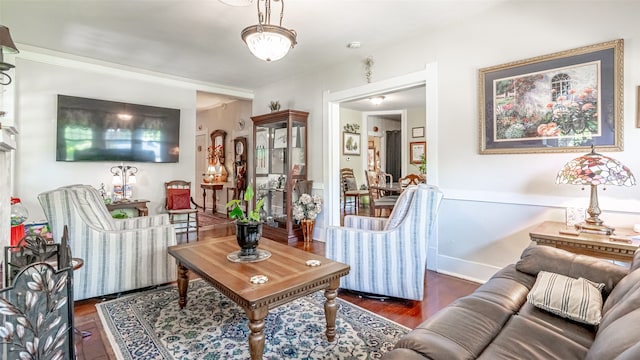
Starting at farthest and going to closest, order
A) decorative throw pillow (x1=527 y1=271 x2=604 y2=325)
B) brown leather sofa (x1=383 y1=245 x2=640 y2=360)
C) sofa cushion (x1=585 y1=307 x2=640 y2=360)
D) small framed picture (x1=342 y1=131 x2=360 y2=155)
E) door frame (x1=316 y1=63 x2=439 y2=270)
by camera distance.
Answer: small framed picture (x1=342 y1=131 x2=360 y2=155), door frame (x1=316 y1=63 x2=439 y2=270), decorative throw pillow (x1=527 y1=271 x2=604 y2=325), brown leather sofa (x1=383 y1=245 x2=640 y2=360), sofa cushion (x1=585 y1=307 x2=640 y2=360)

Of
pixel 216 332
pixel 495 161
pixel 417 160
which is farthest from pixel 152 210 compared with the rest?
pixel 417 160

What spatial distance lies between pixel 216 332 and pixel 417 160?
669cm

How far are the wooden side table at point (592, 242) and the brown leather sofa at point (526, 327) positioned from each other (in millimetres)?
410

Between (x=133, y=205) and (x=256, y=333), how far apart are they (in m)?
3.86

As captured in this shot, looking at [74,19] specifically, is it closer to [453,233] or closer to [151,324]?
[151,324]

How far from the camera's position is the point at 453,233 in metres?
3.27

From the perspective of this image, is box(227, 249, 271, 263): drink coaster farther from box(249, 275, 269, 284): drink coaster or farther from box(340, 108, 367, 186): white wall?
box(340, 108, 367, 186): white wall

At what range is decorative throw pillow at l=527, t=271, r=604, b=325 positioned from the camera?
132 cm

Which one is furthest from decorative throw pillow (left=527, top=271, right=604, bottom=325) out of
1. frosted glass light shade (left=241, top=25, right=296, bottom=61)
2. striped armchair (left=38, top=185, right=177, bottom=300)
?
striped armchair (left=38, top=185, right=177, bottom=300)

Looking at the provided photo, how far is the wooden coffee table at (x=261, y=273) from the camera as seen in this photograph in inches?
60.6

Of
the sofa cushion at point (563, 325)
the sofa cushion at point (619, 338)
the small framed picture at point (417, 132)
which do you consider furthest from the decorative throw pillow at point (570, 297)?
the small framed picture at point (417, 132)

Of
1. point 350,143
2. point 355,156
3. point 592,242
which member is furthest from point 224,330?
point 355,156

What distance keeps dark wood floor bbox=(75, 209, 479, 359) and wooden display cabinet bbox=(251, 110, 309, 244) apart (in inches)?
87.8

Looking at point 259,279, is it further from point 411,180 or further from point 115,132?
point 411,180
